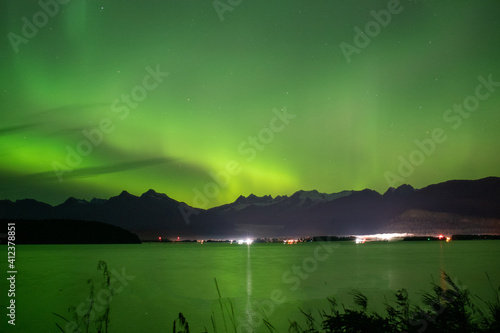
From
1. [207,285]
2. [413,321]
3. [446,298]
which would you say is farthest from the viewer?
[207,285]

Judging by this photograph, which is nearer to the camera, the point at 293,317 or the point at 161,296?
the point at 293,317

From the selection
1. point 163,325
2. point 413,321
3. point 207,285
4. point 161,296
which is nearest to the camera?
point 413,321

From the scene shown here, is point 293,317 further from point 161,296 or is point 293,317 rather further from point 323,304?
point 161,296

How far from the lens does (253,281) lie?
5269cm

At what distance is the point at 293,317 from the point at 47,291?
2751 centimetres

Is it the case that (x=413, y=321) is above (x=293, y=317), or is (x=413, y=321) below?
above

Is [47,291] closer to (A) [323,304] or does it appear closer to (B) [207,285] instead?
(B) [207,285]

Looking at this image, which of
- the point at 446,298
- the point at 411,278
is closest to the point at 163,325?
the point at 446,298

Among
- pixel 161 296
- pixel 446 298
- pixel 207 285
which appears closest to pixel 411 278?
pixel 207 285

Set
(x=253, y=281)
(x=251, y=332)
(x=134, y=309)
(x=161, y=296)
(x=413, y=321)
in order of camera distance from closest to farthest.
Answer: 1. (x=413, y=321)
2. (x=251, y=332)
3. (x=134, y=309)
4. (x=161, y=296)
5. (x=253, y=281)

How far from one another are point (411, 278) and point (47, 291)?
42.2 meters

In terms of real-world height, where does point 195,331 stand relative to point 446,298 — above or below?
below

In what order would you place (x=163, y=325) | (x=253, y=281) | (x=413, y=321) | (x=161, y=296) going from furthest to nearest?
(x=253, y=281) < (x=161, y=296) < (x=163, y=325) < (x=413, y=321)

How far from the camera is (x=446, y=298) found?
33.7 feet
